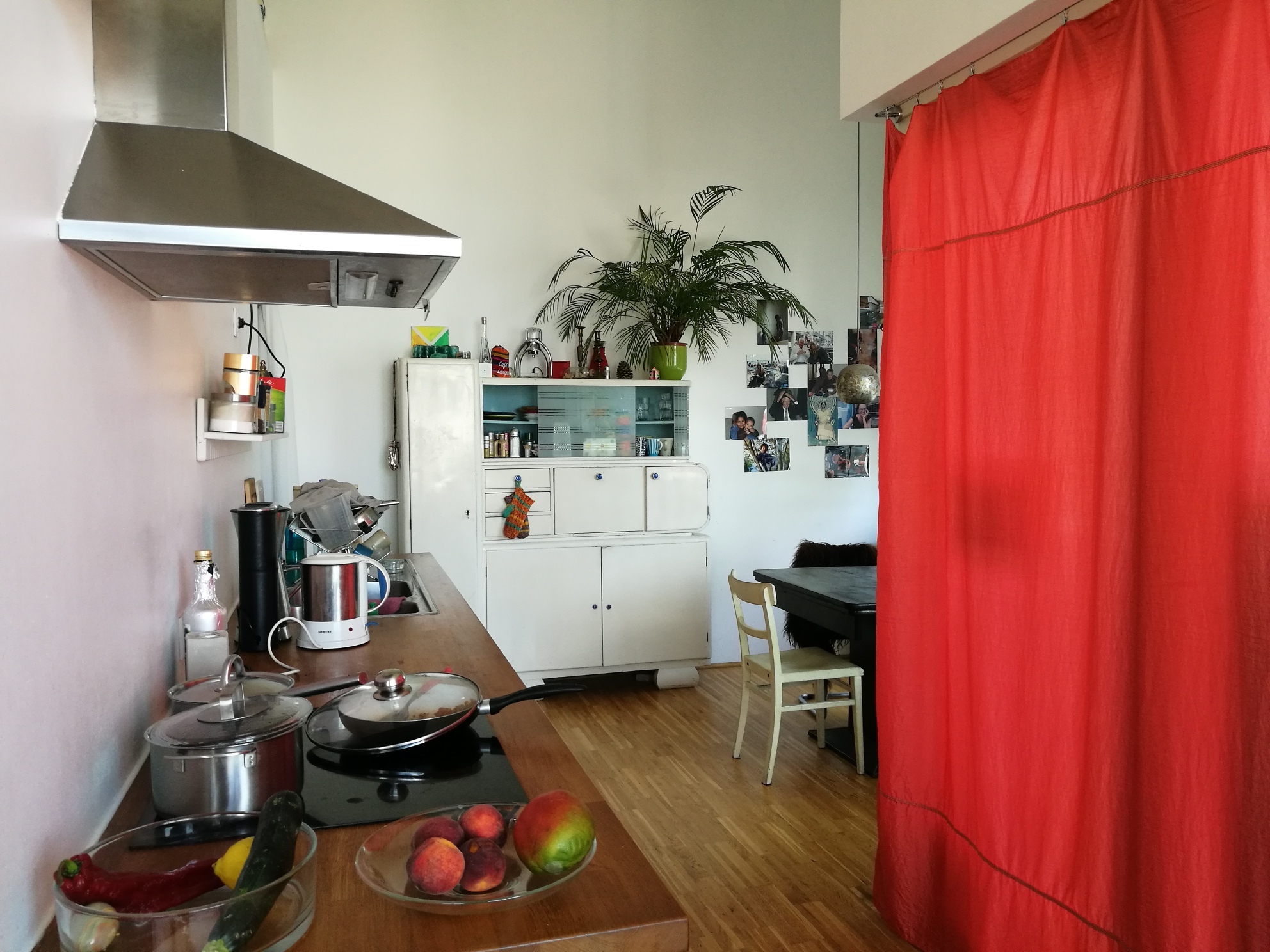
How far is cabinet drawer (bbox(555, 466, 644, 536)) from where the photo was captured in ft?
17.3

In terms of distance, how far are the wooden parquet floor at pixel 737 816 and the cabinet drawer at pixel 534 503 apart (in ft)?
3.73

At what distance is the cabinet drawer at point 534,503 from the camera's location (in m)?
5.16

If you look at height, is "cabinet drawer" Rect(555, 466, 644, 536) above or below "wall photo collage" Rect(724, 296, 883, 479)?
below

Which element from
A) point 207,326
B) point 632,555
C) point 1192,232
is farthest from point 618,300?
point 1192,232

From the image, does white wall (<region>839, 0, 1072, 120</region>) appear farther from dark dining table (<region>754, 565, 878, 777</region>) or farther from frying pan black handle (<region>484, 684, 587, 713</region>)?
dark dining table (<region>754, 565, 878, 777</region>)

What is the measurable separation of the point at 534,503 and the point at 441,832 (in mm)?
4098

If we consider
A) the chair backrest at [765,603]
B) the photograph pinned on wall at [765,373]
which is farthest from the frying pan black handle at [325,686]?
the photograph pinned on wall at [765,373]

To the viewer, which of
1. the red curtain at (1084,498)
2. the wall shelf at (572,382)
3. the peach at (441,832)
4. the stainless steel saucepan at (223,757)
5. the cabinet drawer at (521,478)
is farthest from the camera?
the cabinet drawer at (521,478)

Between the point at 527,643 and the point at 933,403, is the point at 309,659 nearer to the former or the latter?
the point at 933,403

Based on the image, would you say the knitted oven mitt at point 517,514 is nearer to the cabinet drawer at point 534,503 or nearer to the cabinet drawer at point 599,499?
the cabinet drawer at point 534,503

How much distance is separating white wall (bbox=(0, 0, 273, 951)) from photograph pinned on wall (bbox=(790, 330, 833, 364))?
4678mm

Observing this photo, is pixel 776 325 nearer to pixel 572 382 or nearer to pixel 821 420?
pixel 821 420

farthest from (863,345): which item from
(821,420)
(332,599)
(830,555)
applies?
(332,599)

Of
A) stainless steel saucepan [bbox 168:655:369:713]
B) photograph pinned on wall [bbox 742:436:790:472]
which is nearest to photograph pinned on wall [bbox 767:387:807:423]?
photograph pinned on wall [bbox 742:436:790:472]
